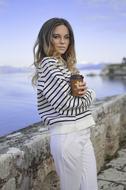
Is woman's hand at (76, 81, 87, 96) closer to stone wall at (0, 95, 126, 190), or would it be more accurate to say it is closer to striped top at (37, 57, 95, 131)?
striped top at (37, 57, 95, 131)

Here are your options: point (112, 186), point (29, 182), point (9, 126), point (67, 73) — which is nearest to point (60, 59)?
point (67, 73)

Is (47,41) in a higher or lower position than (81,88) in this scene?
higher

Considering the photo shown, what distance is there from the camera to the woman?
2.37 m

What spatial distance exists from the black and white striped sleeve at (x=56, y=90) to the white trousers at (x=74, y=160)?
164 millimetres

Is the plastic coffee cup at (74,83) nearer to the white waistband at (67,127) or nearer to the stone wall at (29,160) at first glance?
the white waistband at (67,127)

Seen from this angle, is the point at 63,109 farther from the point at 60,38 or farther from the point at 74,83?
the point at 60,38

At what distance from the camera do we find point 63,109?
2.38m

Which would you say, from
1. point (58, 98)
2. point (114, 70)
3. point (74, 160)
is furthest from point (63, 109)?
point (114, 70)

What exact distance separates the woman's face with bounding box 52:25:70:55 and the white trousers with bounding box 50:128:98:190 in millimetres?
507

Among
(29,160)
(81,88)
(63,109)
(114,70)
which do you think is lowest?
(114,70)

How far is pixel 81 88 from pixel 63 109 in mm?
157

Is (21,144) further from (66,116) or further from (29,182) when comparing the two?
(66,116)

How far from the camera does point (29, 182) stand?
2998 millimetres

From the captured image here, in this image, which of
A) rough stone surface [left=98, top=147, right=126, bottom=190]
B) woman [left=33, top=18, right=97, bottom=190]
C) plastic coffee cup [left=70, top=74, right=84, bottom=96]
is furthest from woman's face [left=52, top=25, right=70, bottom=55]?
rough stone surface [left=98, top=147, right=126, bottom=190]
